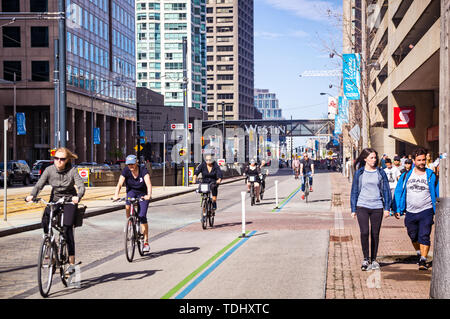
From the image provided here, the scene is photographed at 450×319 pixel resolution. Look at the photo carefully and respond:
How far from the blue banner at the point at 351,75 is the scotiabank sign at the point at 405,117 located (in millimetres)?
7584

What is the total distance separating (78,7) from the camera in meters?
68.2

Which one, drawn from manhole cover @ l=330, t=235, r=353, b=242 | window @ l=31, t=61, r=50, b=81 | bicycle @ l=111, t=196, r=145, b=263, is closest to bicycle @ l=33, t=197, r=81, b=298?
bicycle @ l=111, t=196, r=145, b=263

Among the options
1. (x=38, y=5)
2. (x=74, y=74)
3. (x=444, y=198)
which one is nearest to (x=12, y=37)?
(x=38, y=5)

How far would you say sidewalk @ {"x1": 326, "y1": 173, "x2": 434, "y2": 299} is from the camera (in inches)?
294

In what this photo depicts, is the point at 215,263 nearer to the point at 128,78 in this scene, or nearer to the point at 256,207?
the point at 256,207

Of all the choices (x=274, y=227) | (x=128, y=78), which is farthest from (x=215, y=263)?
(x=128, y=78)

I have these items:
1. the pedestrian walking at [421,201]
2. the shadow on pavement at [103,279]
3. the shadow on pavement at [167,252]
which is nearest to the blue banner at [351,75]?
the shadow on pavement at [167,252]

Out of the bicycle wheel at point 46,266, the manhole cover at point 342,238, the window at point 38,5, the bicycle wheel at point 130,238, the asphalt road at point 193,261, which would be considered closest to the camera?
the bicycle wheel at point 46,266

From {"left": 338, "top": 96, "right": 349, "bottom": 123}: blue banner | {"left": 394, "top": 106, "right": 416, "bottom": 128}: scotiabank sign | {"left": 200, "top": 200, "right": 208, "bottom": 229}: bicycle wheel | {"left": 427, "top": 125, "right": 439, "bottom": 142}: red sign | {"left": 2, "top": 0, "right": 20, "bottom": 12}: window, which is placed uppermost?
{"left": 2, "top": 0, "right": 20, "bottom": 12}: window

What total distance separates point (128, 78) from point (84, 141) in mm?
21876

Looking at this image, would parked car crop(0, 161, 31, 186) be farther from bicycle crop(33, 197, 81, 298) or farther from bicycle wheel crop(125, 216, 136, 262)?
bicycle crop(33, 197, 81, 298)

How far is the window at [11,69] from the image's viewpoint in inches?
2467

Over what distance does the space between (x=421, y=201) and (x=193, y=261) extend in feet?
12.6

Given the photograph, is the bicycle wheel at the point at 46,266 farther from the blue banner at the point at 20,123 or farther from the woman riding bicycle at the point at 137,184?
the blue banner at the point at 20,123
